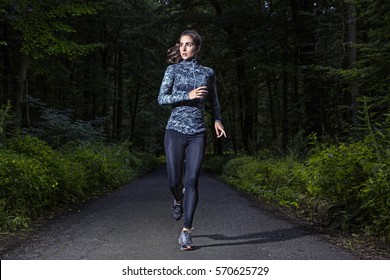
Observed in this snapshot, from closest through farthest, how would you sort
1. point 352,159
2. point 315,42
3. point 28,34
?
point 352,159 → point 28,34 → point 315,42

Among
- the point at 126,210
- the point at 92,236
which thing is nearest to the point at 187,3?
the point at 126,210

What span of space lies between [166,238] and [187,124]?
5.29 ft

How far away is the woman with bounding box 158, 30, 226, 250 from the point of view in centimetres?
466

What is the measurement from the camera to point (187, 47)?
474 cm

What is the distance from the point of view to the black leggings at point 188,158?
15.3 feet

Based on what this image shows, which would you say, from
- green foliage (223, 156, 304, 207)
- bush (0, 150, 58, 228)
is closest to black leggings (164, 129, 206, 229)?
bush (0, 150, 58, 228)

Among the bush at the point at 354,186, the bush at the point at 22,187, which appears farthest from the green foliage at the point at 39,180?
the bush at the point at 354,186

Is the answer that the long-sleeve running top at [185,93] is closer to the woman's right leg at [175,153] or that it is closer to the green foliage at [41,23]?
the woman's right leg at [175,153]

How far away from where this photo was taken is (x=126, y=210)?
7.95 m

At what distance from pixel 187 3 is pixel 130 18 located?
4164 mm

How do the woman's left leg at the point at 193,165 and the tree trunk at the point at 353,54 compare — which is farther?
the tree trunk at the point at 353,54

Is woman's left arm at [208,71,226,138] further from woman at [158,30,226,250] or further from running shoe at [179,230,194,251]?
running shoe at [179,230,194,251]

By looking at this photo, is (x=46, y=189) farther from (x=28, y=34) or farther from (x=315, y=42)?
(x=315, y=42)

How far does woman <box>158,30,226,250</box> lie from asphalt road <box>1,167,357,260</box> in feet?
1.71
